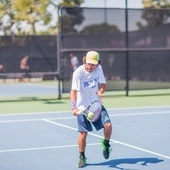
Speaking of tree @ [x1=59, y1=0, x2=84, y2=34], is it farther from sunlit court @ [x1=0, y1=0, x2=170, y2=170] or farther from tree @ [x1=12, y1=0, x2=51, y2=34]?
tree @ [x1=12, y1=0, x2=51, y2=34]

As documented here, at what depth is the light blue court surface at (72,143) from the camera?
6.86m

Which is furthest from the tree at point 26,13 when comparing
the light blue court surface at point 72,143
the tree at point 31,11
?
the light blue court surface at point 72,143

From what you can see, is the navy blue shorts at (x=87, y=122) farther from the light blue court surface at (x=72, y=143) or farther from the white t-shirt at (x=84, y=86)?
the light blue court surface at (x=72, y=143)

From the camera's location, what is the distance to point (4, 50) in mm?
23859

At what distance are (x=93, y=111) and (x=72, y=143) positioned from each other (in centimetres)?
196

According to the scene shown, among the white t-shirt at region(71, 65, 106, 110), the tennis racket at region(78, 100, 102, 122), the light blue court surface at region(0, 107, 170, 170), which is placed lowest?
the light blue court surface at region(0, 107, 170, 170)

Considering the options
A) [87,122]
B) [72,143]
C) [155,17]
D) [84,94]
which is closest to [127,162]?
[87,122]

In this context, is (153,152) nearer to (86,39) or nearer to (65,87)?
(65,87)

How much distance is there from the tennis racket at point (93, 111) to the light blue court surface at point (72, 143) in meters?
0.67

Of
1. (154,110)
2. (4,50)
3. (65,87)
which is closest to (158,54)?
(65,87)

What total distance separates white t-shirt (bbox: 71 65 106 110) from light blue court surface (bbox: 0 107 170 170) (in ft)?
2.97

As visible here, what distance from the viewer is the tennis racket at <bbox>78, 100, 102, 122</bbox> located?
6586mm

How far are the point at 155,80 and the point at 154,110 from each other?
19.6 feet

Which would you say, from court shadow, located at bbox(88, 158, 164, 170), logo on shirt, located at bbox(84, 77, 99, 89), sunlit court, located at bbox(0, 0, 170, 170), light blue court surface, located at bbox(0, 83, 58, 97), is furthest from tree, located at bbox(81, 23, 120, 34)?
logo on shirt, located at bbox(84, 77, 99, 89)
